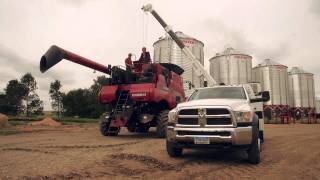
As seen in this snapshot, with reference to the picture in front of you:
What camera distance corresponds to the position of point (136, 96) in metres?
13.4

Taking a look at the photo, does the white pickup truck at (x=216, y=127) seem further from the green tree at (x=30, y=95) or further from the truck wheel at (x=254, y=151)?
the green tree at (x=30, y=95)

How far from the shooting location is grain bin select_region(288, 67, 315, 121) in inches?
1604

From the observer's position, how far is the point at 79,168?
22.0 feet

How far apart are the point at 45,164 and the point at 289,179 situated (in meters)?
5.06

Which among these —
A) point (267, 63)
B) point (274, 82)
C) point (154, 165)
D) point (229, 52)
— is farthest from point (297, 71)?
point (154, 165)

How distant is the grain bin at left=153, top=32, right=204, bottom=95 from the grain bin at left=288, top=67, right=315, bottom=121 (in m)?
17.2

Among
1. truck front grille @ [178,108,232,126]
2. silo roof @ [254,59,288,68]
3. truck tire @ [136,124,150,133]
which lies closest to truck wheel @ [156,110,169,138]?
truck tire @ [136,124,150,133]

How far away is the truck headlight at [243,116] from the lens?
7.28 meters

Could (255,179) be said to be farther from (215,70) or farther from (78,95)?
(78,95)

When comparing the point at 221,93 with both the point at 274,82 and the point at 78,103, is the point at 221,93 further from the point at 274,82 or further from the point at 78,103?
the point at 78,103

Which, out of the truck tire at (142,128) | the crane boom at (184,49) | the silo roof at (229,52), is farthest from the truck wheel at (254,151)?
the silo roof at (229,52)

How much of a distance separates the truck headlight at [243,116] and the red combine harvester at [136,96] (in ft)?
19.2

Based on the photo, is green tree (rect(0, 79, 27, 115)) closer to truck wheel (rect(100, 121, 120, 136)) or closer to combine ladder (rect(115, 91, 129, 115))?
truck wheel (rect(100, 121, 120, 136))

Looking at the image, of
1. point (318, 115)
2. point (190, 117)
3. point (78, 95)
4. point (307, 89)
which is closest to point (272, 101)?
point (318, 115)
